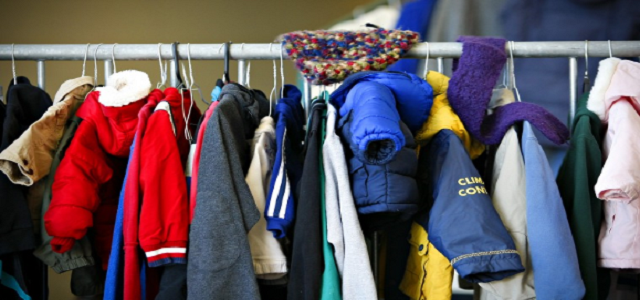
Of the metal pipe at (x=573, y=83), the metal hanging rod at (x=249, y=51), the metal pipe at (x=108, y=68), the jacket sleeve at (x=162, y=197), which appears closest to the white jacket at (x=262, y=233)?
the jacket sleeve at (x=162, y=197)

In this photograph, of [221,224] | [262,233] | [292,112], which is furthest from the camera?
[292,112]

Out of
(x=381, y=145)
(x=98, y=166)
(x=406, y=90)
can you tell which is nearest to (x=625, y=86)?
(x=406, y=90)

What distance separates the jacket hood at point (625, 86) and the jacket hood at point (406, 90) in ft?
1.45

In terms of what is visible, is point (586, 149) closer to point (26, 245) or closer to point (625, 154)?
point (625, 154)

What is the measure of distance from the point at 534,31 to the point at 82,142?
169 cm

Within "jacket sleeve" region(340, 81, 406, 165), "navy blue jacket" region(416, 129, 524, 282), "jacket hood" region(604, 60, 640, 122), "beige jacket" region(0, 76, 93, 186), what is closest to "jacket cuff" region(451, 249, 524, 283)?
"navy blue jacket" region(416, 129, 524, 282)

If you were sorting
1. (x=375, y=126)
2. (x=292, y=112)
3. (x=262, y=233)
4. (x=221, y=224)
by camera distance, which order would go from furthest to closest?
(x=292, y=112), (x=262, y=233), (x=221, y=224), (x=375, y=126)

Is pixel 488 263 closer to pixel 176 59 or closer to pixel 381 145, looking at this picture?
pixel 381 145

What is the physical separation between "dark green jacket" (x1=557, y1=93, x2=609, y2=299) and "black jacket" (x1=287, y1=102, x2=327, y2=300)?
1.94 feet

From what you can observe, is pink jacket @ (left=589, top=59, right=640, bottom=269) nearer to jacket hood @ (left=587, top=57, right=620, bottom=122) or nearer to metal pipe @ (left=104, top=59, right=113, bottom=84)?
jacket hood @ (left=587, top=57, right=620, bottom=122)

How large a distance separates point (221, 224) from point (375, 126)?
39cm

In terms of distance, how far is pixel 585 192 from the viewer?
4.34 ft

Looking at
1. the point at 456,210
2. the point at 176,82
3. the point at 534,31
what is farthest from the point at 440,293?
the point at 534,31

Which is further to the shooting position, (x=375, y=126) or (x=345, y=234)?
(x=345, y=234)
